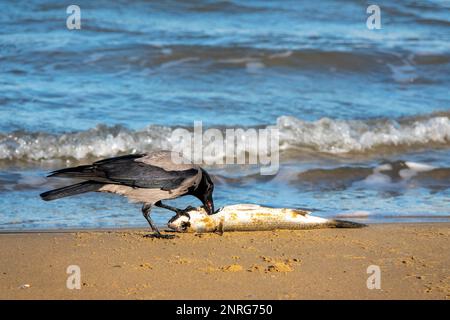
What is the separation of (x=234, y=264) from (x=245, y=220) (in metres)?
0.92

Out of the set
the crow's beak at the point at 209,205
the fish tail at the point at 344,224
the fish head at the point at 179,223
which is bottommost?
the fish tail at the point at 344,224

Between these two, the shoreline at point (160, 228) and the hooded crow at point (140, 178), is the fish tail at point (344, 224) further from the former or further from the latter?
the hooded crow at point (140, 178)

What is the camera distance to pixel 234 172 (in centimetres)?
939

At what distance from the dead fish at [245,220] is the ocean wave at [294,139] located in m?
3.54

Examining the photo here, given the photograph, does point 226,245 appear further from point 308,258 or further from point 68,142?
point 68,142

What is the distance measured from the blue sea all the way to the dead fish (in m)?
0.78

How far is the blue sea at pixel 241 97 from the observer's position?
27.7 feet

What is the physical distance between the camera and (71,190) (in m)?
6.47

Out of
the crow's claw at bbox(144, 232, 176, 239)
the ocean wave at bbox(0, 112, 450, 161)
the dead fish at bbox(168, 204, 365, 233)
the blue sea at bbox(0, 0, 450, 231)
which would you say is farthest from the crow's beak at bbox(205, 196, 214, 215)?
the ocean wave at bbox(0, 112, 450, 161)

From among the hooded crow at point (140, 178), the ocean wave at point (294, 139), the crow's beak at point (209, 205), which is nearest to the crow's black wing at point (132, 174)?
the hooded crow at point (140, 178)

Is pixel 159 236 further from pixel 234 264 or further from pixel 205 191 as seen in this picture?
pixel 234 264

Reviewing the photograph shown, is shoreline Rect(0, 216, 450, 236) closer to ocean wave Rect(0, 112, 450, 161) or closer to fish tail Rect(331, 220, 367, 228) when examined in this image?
fish tail Rect(331, 220, 367, 228)

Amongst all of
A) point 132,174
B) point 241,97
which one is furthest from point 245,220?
point 241,97

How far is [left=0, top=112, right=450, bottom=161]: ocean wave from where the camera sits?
10047mm
